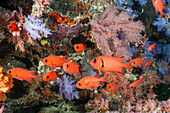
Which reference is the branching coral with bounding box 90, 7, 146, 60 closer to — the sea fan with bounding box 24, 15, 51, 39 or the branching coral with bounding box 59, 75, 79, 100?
the sea fan with bounding box 24, 15, 51, 39

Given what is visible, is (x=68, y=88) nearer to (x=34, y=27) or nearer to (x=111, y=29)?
(x=34, y=27)

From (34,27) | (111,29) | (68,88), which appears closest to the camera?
(34,27)

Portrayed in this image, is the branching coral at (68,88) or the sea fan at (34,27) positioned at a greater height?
the sea fan at (34,27)

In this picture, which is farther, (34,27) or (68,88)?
(68,88)

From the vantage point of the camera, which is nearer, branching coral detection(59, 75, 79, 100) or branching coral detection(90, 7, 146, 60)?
branching coral detection(90, 7, 146, 60)

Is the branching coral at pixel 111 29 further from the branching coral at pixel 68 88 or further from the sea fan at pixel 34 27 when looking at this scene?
the branching coral at pixel 68 88

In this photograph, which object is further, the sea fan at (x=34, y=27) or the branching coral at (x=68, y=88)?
the branching coral at (x=68, y=88)

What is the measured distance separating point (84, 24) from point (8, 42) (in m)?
2.05

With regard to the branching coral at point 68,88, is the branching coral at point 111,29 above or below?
above

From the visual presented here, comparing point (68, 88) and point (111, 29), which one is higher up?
point (111, 29)

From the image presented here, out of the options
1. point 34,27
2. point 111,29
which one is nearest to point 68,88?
point 34,27

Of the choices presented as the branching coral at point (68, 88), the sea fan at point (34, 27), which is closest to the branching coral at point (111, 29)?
the sea fan at point (34, 27)

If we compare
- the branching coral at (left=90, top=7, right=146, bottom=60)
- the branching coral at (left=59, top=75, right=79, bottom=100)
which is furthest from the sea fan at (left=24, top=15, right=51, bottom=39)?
the branching coral at (left=59, top=75, right=79, bottom=100)

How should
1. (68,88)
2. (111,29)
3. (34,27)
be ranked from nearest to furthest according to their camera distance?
(34,27), (111,29), (68,88)
